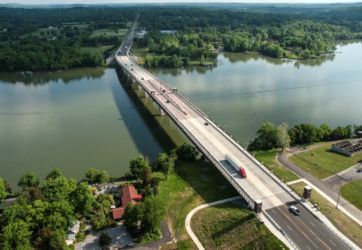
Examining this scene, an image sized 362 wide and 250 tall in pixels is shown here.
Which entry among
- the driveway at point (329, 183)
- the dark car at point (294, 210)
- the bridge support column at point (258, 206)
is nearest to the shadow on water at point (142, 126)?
the driveway at point (329, 183)

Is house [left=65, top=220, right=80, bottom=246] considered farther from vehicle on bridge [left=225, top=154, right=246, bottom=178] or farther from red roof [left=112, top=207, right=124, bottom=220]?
vehicle on bridge [left=225, top=154, right=246, bottom=178]

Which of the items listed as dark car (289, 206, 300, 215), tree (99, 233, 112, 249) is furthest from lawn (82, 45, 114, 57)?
dark car (289, 206, 300, 215)

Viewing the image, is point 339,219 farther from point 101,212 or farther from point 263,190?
point 101,212

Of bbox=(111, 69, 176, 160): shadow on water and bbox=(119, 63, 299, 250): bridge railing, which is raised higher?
bbox=(119, 63, 299, 250): bridge railing

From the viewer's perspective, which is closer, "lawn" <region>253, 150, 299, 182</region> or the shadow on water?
"lawn" <region>253, 150, 299, 182</region>

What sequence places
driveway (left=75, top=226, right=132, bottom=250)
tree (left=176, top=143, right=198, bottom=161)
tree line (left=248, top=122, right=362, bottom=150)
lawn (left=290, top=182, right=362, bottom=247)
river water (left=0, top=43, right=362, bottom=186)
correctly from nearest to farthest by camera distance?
lawn (left=290, top=182, right=362, bottom=247) < driveway (left=75, top=226, right=132, bottom=250) < tree (left=176, top=143, right=198, bottom=161) < tree line (left=248, top=122, right=362, bottom=150) < river water (left=0, top=43, right=362, bottom=186)

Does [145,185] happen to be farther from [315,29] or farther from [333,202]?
[315,29]
